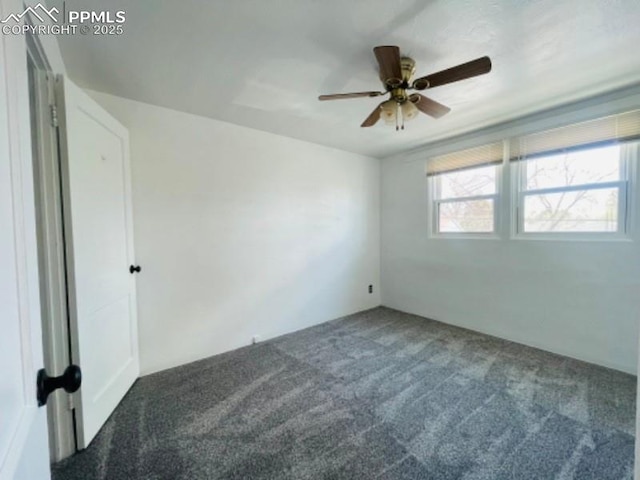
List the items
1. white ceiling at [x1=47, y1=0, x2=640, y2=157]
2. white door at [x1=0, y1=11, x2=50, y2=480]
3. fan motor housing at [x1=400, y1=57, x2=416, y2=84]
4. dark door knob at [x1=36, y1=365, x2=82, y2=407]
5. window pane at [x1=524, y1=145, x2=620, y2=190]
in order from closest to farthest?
1. white door at [x1=0, y1=11, x2=50, y2=480]
2. dark door knob at [x1=36, y1=365, x2=82, y2=407]
3. white ceiling at [x1=47, y1=0, x2=640, y2=157]
4. fan motor housing at [x1=400, y1=57, x2=416, y2=84]
5. window pane at [x1=524, y1=145, x2=620, y2=190]

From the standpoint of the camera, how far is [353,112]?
262 cm

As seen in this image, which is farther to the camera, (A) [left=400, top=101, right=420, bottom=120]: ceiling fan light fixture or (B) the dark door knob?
(A) [left=400, top=101, right=420, bottom=120]: ceiling fan light fixture

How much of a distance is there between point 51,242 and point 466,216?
376 cm

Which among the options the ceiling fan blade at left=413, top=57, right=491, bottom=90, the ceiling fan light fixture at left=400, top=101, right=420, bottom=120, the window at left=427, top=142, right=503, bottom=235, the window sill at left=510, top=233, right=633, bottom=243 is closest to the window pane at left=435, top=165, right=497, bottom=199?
the window at left=427, top=142, right=503, bottom=235

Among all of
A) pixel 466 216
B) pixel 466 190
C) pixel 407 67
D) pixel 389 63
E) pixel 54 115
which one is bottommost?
pixel 466 216

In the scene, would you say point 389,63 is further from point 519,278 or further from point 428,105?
point 519,278

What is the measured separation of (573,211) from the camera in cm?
262

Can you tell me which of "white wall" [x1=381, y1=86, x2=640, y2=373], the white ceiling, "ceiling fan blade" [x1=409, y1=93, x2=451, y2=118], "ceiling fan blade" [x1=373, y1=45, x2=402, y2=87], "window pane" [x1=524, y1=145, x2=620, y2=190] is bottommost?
"white wall" [x1=381, y1=86, x2=640, y2=373]

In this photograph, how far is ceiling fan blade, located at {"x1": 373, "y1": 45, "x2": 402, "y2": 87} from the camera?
1.48 metres

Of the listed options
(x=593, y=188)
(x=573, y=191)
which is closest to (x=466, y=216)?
(x=573, y=191)

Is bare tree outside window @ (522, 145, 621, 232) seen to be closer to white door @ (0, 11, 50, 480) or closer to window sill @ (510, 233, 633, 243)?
window sill @ (510, 233, 633, 243)

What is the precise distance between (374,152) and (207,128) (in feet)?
7.46

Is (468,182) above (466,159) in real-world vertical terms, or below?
below

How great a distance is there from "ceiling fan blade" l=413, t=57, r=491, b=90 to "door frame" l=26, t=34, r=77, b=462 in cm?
206
